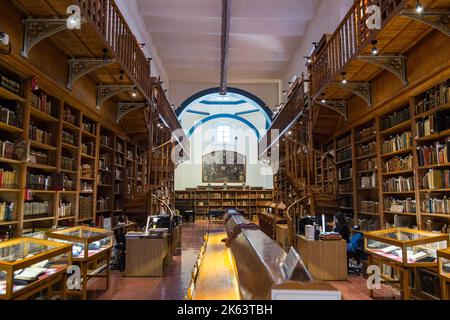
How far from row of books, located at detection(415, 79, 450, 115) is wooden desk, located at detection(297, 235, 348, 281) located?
223cm

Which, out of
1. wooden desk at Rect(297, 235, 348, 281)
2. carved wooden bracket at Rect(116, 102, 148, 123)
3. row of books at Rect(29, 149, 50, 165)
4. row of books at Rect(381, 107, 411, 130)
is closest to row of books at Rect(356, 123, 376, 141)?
row of books at Rect(381, 107, 411, 130)

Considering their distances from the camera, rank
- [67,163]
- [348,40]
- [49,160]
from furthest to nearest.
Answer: [348,40], [67,163], [49,160]

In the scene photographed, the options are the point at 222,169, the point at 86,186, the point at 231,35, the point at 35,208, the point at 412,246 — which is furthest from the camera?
the point at 222,169

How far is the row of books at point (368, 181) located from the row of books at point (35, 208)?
5.46m

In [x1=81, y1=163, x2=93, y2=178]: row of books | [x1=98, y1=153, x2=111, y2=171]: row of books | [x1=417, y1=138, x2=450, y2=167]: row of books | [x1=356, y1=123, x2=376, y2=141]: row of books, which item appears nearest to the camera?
[x1=417, y1=138, x2=450, y2=167]: row of books

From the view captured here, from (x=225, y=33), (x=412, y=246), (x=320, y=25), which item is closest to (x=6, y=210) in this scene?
A: (x=412, y=246)

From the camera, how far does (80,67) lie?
17.7 feet

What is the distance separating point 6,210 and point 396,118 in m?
5.71

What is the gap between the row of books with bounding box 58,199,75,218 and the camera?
5.34m

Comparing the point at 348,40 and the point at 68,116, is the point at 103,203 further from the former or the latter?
the point at 348,40

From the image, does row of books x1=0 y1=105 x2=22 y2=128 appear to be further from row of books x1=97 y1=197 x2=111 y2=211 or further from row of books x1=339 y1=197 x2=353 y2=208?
row of books x1=339 y1=197 x2=353 y2=208

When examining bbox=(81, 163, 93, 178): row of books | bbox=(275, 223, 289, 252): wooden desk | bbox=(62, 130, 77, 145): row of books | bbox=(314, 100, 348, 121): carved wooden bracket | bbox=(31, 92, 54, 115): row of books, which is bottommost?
bbox=(275, 223, 289, 252): wooden desk

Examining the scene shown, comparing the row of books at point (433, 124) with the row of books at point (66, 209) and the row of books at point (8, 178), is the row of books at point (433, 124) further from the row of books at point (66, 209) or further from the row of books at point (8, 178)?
the row of books at point (66, 209)

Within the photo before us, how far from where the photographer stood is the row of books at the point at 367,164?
6.44 m
